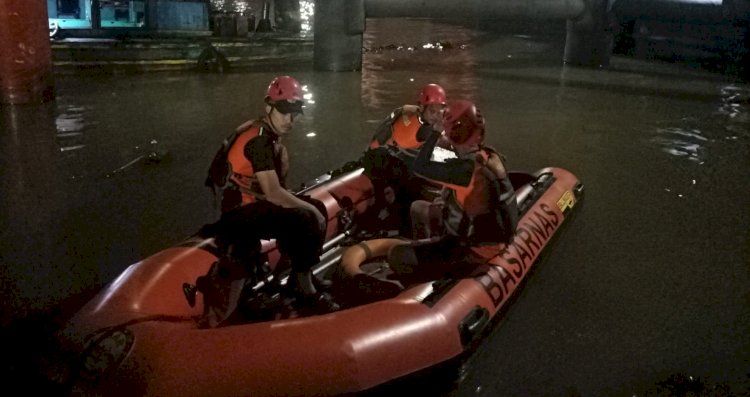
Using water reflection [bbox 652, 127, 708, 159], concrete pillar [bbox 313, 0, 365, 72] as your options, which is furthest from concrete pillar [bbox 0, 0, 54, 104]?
water reflection [bbox 652, 127, 708, 159]

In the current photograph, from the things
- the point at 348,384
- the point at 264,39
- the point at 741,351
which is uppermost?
the point at 264,39

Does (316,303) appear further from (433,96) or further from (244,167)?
(433,96)

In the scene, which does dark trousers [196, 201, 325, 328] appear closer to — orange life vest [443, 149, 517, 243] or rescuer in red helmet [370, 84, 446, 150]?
orange life vest [443, 149, 517, 243]

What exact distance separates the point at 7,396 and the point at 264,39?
620 inches

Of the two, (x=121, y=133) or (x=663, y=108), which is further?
(x=663, y=108)

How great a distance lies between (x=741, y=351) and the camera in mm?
4371

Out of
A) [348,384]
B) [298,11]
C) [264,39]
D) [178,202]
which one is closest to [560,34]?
[298,11]

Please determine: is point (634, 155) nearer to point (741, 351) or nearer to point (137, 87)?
point (741, 351)

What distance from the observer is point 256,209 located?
3938 millimetres

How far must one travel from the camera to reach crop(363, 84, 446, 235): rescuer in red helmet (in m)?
5.57

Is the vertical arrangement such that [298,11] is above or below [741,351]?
above

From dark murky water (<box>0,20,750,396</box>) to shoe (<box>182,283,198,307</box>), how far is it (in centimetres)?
101

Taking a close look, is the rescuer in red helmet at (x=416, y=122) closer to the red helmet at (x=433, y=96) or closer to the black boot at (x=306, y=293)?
the red helmet at (x=433, y=96)

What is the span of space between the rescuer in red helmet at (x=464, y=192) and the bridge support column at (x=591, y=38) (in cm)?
1551
